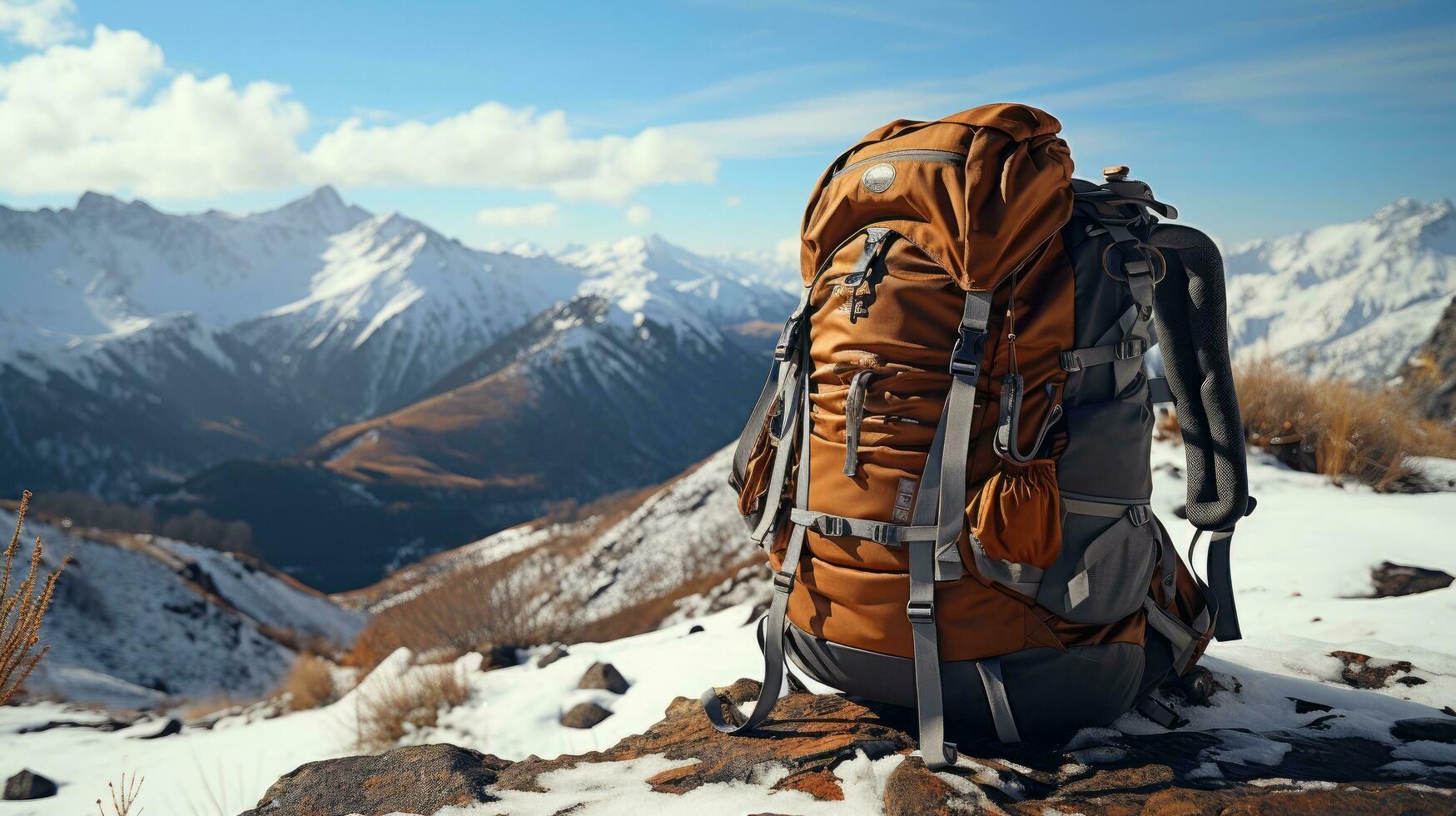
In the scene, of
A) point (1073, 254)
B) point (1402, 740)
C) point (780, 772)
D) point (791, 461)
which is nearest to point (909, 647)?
point (780, 772)

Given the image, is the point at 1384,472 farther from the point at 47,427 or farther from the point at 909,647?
the point at 47,427

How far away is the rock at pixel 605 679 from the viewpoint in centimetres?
637

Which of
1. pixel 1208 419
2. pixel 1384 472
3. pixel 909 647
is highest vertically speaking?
pixel 1208 419

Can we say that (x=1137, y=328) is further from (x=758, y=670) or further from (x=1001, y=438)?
(x=758, y=670)

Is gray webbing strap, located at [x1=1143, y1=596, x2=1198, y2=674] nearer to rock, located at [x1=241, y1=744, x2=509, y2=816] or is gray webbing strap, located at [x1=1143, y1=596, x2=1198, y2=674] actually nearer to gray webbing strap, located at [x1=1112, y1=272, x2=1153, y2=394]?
gray webbing strap, located at [x1=1112, y1=272, x2=1153, y2=394]

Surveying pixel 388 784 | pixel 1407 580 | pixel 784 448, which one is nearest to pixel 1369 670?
pixel 1407 580

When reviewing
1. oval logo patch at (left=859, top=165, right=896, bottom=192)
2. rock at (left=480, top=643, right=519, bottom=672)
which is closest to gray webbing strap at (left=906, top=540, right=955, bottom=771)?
oval logo patch at (left=859, top=165, right=896, bottom=192)

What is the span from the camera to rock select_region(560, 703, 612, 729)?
5945 millimetres

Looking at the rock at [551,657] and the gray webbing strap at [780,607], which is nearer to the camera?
the gray webbing strap at [780,607]

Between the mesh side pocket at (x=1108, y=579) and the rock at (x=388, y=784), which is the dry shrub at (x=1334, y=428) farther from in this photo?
the rock at (x=388, y=784)

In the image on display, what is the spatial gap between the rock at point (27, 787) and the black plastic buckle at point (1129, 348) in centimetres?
846

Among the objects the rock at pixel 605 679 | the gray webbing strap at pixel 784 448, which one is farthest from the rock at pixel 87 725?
the gray webbing strap at pixel 784 448

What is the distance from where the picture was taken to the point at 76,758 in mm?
7305

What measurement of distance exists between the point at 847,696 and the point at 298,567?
148 metres
